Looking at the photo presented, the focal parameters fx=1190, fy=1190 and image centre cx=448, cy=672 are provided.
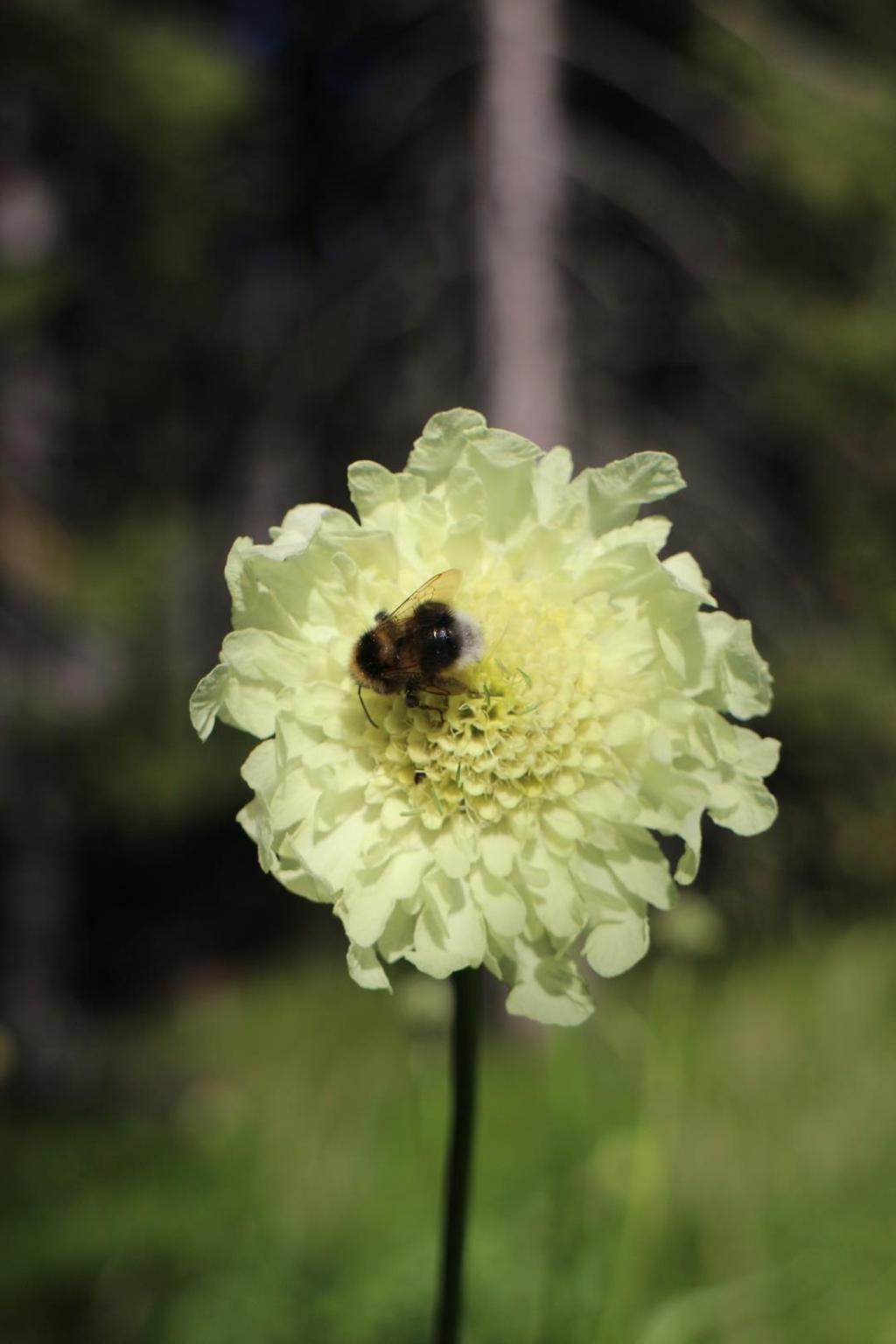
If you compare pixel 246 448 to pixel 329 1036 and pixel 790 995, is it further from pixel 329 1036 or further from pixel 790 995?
pixel 790 995

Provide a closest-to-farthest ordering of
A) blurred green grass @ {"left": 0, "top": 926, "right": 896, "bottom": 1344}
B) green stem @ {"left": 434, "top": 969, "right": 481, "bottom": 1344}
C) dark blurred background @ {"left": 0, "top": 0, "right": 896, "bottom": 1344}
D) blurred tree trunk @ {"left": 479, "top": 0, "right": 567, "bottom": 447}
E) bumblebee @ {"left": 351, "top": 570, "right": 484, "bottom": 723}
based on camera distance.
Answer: green stem @ {"left": 434, "top": 969, "right": 481, "bottom": 1344} → bumblebee @ {"left": 351, "top": 570, "right": 484, "bottom": 723} → blurred green grass @ {"left": 0, "top": 926, "right": 896, "bottom": 1344} → dark blurred background @ {"left": 0, "top": 0, "right": 896, "bottom": 1344} → blurred tree trunk @ {"left": 479, "top": 0, "right": 567, "bottom": 447}

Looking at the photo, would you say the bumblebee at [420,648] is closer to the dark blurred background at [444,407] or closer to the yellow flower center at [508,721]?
the yellow flower center at [508,721]

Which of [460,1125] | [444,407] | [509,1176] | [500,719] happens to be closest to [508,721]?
[500,719]

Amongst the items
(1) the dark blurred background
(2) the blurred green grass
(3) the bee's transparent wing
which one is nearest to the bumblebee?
(3) the bee's transparent wing

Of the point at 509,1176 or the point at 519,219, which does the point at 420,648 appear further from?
the point at 519,219

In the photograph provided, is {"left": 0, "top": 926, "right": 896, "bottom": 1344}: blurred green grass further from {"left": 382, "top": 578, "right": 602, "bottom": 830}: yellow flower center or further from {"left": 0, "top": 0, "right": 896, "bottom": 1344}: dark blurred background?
{"left": 382, "top": 578, "right": 602, "bottom": 830}: yellow flower center

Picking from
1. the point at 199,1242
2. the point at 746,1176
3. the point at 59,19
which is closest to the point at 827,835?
the point at 746,1176
